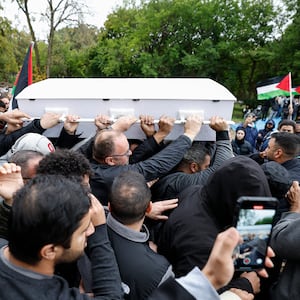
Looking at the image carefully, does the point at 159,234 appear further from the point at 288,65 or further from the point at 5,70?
the point at 5,70

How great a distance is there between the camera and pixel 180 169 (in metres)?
2.27

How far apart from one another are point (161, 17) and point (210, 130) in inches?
902

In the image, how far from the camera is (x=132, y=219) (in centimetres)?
147

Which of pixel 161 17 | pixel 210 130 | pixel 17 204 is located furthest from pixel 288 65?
pixel 17 204

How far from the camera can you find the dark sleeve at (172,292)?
3.09 ft

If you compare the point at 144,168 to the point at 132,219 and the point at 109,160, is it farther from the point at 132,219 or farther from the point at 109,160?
the point at 132,219

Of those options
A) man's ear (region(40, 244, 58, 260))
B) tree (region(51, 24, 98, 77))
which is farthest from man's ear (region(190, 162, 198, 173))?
tree (region(51, 24, 98, 77))

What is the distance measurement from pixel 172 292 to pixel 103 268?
14.6 inches

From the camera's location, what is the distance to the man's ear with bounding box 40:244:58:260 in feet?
3.16

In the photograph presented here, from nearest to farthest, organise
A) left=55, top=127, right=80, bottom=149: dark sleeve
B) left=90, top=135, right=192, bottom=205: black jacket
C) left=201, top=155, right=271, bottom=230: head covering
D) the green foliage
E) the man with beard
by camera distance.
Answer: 1. the man with beard
2. left=201, top=155, right=271, bottom=230: head covering
3. left=90, top=135, right=192, bottom=205: black jacket
4. left=55, top=127, right=80, bottom=149: dark sleeve
5. the green foliage

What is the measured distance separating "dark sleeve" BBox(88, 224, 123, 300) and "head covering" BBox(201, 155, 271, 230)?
1.66 ft

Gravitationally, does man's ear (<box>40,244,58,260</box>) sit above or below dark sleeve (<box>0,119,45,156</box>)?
below

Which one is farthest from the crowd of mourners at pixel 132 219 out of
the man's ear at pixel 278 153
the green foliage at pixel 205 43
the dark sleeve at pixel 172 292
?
the green foliage at pixel 205 43

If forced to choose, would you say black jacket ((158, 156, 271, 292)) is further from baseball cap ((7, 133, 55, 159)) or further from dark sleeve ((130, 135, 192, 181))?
baseball cap ((7, 133, 55, 159))
